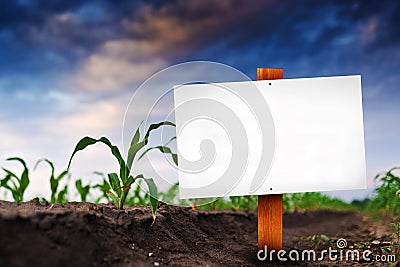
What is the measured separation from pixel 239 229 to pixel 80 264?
2.40 metres

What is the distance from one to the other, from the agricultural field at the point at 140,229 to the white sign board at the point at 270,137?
199mm

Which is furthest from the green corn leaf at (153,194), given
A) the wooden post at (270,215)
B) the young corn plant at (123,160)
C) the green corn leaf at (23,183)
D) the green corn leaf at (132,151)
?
the green corn leaf at (23,183)

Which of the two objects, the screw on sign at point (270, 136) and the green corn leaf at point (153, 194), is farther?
the screw on sign at point (270, 136)

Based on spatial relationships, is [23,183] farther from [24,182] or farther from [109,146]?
[109,146]

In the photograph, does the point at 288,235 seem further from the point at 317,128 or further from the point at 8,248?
the point at 8,248

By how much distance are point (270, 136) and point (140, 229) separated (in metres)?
1.04

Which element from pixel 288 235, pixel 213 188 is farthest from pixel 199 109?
pixel 288 235

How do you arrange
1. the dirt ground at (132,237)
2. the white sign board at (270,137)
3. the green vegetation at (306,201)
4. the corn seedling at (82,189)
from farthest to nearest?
the green vegetation at (306,201) < the corn seedling at (82,189) < the white sign board at (270,137) < the dirt ground at (132,237)

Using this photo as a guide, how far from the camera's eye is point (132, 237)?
2697 millimetres

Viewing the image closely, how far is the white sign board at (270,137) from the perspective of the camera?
10.1 feet

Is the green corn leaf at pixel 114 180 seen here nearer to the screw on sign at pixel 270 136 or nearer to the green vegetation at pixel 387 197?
the screw on sign at pixel 270 136

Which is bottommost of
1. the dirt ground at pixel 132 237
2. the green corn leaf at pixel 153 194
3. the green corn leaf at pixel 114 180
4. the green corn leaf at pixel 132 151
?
the dirt ground at pixel 132 237

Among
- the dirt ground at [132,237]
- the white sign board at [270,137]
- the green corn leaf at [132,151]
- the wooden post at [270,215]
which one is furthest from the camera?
the wooden post at [270,215]

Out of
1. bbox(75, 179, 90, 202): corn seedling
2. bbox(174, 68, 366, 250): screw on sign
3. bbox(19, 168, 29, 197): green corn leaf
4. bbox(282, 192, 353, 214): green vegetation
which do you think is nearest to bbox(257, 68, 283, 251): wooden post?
bbox(174, 68, 366, 250): screw on sign
